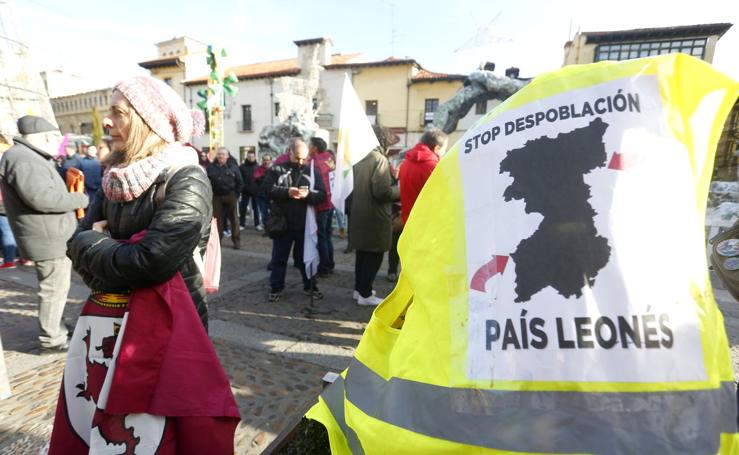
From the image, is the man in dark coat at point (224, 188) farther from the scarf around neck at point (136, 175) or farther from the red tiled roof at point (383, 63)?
the red tiled roof at point (383, 63)

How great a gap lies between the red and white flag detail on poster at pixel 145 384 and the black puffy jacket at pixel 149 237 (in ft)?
0.33

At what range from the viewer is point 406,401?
0.91 meters

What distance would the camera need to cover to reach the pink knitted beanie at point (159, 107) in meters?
1.58

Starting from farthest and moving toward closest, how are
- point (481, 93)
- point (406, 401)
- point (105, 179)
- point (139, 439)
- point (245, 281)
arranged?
point (481, 93) < point (245, 281) < point (105, 179) < point (139, 439) < point (406, 401)

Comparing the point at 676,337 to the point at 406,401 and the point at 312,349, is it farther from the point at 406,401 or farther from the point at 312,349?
the point at 312,349

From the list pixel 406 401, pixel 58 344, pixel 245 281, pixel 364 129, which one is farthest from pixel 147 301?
pixel 245 281

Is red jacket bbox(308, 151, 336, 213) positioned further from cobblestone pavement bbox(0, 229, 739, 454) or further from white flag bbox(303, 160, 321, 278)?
cobblestone pavement bbox(0, 229, 739, 454)

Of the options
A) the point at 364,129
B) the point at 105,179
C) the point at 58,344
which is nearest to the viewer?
the point at 105,179

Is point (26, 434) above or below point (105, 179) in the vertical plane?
below

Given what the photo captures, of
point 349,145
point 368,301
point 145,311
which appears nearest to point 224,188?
point 349,145

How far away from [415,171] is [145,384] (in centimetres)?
306

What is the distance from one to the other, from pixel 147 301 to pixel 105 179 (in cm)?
52

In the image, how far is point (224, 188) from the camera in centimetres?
739

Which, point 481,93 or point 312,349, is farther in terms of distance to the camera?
point 481,93
